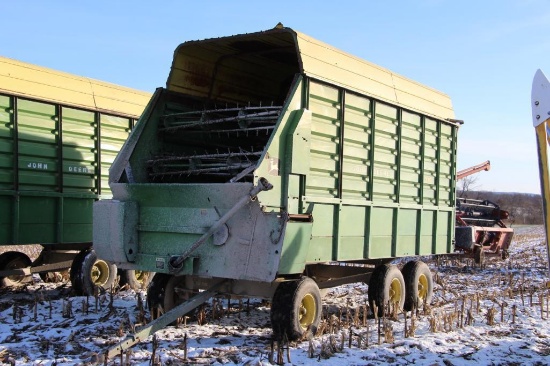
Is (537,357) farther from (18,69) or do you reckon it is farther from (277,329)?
(18,69)

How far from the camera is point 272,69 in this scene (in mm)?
8797

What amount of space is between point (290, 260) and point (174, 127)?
2.40 metres

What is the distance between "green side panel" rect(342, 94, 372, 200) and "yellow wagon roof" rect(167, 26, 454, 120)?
0.66 feet

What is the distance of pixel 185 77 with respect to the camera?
7.77 metres

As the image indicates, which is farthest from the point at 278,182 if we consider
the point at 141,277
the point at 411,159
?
the point at 141,277

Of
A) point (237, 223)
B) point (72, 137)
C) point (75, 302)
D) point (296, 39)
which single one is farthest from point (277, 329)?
point (72, 137)

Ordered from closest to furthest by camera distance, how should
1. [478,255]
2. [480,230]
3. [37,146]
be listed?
[37,146], [478,255], [480,230]

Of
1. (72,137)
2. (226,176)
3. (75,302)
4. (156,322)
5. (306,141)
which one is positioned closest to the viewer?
(156,322)

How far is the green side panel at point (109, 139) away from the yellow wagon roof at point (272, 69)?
2.66 m

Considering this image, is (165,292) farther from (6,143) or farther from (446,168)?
(446,168)

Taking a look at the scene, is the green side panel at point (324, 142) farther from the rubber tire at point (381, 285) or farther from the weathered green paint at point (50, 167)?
the weathered green paint at point (50, 167)

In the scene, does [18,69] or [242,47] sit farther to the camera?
[18,69]

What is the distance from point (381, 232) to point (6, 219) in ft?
17.0

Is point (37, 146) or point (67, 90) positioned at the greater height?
point (67, 90)
